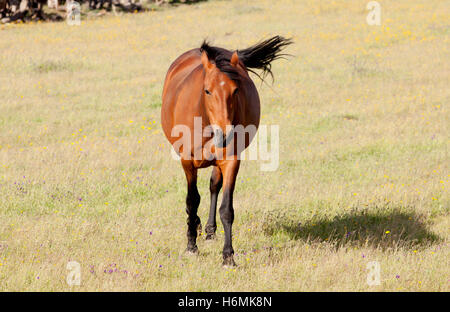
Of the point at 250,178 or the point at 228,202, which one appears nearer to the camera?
the point at 228,202

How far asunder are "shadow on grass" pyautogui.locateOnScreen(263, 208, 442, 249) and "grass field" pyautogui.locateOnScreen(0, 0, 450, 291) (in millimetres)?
33

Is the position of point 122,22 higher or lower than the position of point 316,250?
higher

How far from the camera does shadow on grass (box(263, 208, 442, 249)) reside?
7.19m

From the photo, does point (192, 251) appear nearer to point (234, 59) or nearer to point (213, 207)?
point (213, 207)

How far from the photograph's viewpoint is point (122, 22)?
3036cm

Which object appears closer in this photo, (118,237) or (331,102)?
(118,237)

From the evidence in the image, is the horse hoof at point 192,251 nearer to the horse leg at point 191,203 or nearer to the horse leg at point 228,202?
the horse leg at point 191,203

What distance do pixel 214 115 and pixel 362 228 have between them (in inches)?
133

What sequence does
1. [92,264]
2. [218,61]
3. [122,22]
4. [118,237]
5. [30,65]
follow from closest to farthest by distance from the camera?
[218,61]
[92,264]
[118,237]
[30,65]
[122,22]

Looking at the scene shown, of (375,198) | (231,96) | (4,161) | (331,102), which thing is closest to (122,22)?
(331,102)

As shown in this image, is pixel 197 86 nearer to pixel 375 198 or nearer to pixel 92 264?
pixel 92 264

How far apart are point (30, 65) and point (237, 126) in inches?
630

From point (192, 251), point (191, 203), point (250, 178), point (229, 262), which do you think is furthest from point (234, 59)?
point (250, 178)

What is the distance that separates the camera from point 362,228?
776 centimetres
